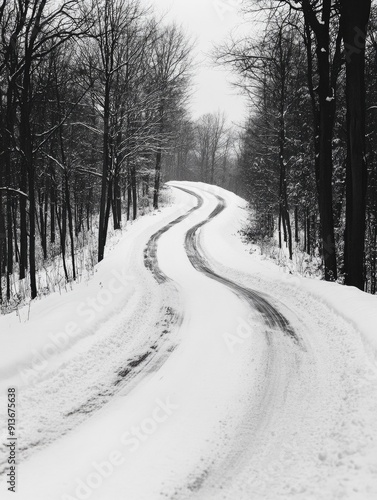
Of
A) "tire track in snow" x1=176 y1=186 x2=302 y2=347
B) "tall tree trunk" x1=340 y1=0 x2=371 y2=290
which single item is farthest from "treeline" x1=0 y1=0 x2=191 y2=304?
"tall tree trunk" x1=340 y1=0 x2=371 y2=290

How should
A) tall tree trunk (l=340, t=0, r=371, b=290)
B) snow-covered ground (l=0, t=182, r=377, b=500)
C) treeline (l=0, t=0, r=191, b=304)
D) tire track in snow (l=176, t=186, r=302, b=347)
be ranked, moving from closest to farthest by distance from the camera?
snow-covered ground (l=0, t=182, r=377, b=500) < tire track in snow (l=176, t=186, r=302, b=347) < tall tree trunk (l=340, t=0, r=371, b=290) < treeline (l=0, t=0, r=191, b=304)

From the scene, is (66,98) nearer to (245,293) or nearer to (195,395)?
(245,293)

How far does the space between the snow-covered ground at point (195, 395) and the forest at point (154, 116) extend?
4103 mm

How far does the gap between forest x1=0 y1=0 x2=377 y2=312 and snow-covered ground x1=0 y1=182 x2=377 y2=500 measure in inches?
162

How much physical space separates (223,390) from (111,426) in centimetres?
150

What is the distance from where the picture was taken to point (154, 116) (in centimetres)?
1950

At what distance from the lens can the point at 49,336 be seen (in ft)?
18.6

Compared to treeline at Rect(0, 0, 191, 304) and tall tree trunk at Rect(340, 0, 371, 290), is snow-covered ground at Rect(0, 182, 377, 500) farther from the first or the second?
treeline at Rect(0, 0, 191, 304)

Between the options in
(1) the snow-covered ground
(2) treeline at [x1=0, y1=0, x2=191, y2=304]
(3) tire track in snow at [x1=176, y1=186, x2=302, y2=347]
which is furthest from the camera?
(2) treeline at [x1=0, y1=0, x2=191, y2=304]

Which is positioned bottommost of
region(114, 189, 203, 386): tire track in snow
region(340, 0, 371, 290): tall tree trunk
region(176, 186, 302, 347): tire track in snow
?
region(114, 189, 203, 386): tire track in snow

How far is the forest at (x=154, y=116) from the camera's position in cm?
984

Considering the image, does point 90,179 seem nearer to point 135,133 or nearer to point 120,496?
point 135,133

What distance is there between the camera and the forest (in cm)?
984

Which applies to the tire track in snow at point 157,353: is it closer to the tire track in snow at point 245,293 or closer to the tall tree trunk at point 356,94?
the tire track in snow at point 245,293
